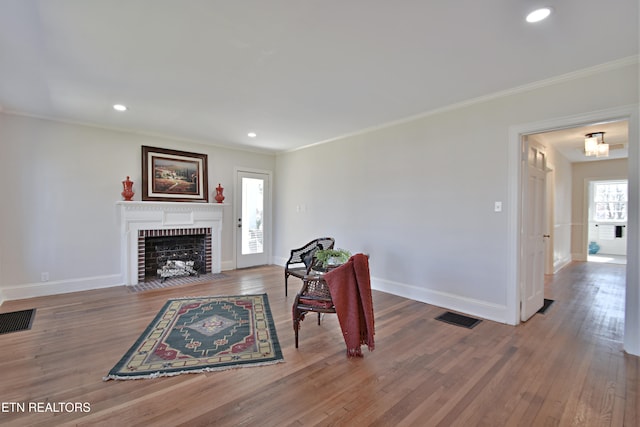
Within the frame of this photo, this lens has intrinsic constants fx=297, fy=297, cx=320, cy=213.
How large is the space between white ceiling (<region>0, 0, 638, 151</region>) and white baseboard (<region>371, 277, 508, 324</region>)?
7.75 ft

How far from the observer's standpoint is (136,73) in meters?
2.81

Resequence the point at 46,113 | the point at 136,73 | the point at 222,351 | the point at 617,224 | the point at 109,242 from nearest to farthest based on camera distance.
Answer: the point at 222,351, the point at 136,73, the point at 46,113, the point at 109,242, the point at 617,224

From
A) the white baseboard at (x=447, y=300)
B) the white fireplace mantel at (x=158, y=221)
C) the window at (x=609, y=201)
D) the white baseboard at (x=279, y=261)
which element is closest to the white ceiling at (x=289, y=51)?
the white fireplace mantel at (x=158, y=221)

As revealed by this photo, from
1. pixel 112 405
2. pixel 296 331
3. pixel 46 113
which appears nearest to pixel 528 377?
pixel 296 331

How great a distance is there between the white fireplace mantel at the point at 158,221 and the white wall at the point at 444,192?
2.17 m

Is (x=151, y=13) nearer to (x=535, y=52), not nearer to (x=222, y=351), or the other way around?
(x=222, y=351)

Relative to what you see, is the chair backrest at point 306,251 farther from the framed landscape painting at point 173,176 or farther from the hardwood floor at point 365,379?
the framed landscape painting at point 173,176

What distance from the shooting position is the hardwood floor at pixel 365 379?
179 cm

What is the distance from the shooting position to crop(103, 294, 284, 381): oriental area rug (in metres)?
2.31

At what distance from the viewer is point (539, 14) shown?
1950mm

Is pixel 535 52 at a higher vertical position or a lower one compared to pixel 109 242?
higher

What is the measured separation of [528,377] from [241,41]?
3.32 meters

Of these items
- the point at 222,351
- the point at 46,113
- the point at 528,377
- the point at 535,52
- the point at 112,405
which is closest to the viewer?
the point at 112,405

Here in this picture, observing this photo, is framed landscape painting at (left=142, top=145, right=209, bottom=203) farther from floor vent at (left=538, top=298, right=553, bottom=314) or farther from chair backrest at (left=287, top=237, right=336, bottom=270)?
floor vent at (left=538, top=298, right=553, bottom=314)
